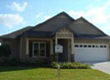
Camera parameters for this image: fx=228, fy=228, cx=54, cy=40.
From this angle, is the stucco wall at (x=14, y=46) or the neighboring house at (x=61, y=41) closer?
the neighboring house at (x=61, y=41)

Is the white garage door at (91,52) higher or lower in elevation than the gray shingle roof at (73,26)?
lower

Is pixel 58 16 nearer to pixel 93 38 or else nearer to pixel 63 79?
pixel 93 38

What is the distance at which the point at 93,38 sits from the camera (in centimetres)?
2955

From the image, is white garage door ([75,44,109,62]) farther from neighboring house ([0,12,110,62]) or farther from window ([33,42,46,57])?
window ([33,42,46,57])

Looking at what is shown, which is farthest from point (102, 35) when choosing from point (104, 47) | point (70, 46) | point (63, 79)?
point (63, 79)

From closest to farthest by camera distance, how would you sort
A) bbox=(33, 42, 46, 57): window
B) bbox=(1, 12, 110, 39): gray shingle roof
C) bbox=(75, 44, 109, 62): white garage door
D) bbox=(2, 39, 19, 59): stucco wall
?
bbox=(75, 44, 109, 62): white garage door → bbox=(33, 42, 46, 57): window → bbox=(1, 12, 110, 39): gray shingle roof → bbox=(2, 39, 19, 59): stucco wall

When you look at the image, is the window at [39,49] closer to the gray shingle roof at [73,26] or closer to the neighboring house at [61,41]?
the neighboring house at [61,41]

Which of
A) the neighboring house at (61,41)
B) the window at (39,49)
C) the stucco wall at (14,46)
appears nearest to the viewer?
the neighboring house at (61,41)

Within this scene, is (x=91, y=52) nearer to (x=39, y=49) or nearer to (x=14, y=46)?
(x=39, y=49)

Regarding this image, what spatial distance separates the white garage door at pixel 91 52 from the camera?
95.9 ft

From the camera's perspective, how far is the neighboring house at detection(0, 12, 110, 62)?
2825cm

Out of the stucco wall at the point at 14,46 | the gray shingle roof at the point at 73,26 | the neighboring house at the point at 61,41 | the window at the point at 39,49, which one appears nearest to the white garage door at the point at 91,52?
the neighboring house at the point at 61,41

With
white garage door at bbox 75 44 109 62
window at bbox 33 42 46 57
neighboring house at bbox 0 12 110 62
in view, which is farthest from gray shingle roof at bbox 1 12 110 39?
window at bbox 33 42 46 57

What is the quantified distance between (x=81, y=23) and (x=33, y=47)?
737 centimetres
